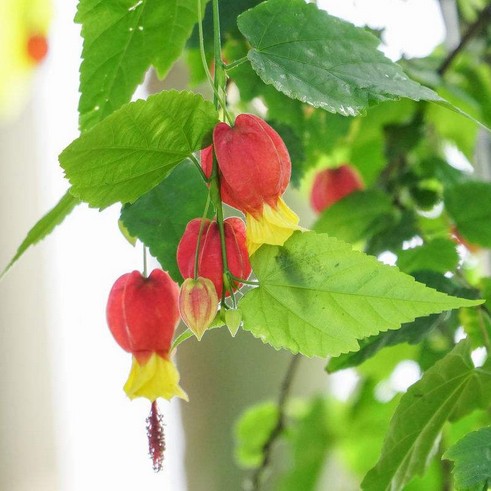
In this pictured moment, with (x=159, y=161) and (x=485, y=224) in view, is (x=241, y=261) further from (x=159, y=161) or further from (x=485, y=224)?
(x=485, y=224)

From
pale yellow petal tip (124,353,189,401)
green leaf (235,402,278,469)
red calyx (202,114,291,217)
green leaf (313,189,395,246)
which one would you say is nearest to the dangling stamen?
pale yellow petal tip (124,353,189,401)

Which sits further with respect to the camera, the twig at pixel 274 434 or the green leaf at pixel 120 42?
the twig at pixel 274 434

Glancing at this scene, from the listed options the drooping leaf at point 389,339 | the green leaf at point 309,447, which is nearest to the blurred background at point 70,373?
the green leaf at point 309,447

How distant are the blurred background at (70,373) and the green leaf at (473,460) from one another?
1009 millimetres

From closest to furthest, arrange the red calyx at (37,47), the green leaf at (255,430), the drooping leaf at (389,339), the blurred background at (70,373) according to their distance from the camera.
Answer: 1. the drooping leaf at (389,339)
2. the red calyx at (37,47)
3. the green leaf at (255,430)
4. the blurred background at (70,373)

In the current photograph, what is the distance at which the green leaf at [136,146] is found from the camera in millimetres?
339

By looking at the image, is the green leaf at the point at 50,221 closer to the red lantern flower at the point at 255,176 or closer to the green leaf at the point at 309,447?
the red lantern flower at the point at 255,176

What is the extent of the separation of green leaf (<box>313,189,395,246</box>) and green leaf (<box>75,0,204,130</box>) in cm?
22

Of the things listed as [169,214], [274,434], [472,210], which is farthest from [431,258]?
[274,434]

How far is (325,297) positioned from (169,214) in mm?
104

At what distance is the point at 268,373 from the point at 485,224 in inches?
38.9

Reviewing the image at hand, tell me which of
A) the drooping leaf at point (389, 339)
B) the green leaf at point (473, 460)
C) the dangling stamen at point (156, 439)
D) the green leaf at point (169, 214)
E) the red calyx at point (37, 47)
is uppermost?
the red calyx at point (37, 47)

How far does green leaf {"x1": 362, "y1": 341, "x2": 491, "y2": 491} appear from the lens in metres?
0.43

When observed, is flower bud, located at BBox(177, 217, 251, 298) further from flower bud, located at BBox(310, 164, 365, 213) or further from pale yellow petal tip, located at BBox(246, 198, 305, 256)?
flower bud, located at BBox(310, 164, 365, 213)
